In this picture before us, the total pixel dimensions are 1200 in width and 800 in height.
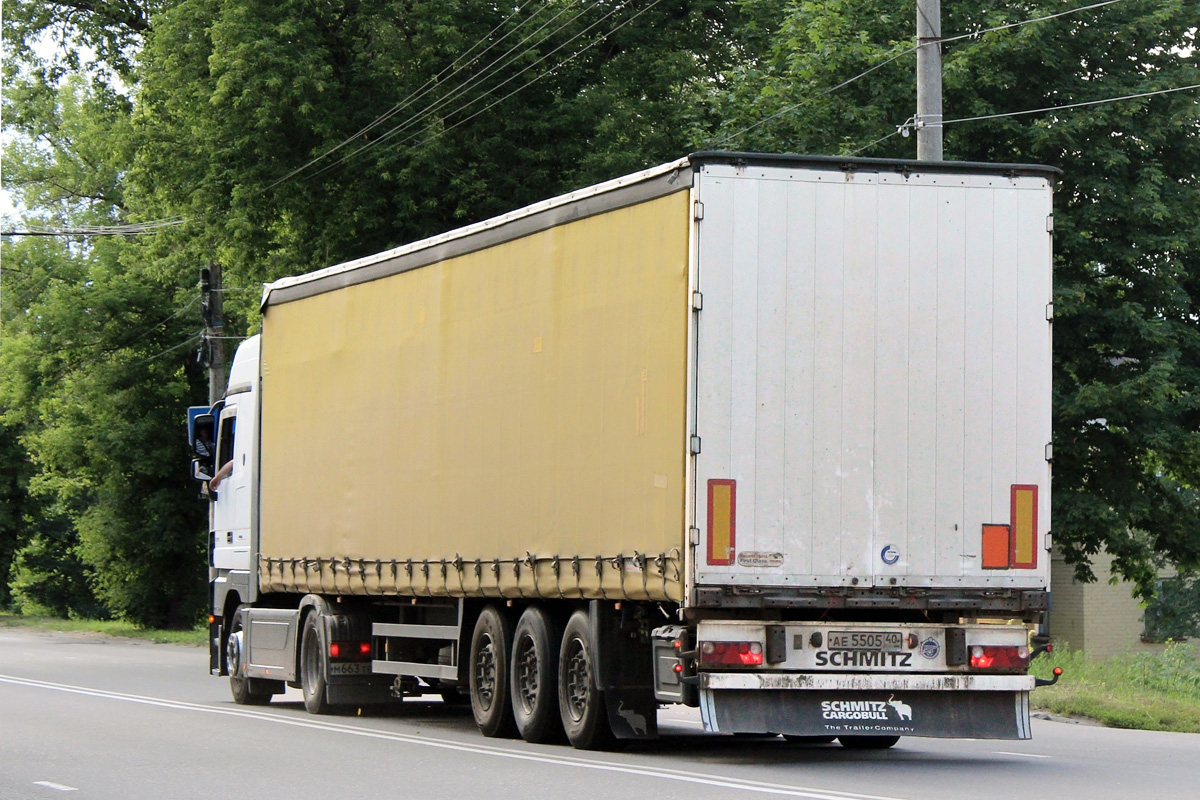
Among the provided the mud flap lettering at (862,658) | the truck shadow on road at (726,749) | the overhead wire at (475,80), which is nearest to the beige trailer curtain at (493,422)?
the mud flap lettering at (862,658)

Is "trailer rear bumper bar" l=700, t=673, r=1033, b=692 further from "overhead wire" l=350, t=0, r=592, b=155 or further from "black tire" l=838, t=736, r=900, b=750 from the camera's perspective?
"overhead wire" l=350, t=0, r=592, b=155

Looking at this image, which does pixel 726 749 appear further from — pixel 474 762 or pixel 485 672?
pixel 474 762

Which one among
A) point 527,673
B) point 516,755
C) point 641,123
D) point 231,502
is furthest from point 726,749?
point 641,123

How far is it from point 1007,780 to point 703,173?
13.4 feet

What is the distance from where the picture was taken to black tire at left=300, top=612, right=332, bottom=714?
1714 centimetres

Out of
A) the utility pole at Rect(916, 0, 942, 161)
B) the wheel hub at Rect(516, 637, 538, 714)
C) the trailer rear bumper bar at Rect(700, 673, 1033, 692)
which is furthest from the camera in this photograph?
the utility pole at Rect(916, 0, 942, 161)

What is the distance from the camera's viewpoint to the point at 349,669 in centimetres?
1705

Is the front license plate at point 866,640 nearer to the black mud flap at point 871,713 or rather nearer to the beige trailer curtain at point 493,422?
the black mud flap at point 871,713

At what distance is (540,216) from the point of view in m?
13.9

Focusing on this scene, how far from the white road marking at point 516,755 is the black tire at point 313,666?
0.97 feet

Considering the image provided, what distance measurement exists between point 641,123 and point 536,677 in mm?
17452

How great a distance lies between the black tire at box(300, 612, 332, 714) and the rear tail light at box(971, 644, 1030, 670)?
274 inches

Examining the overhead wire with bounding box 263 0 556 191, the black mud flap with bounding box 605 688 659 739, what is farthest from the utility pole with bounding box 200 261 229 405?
the black mud flap with bounding box 605 688 659 739

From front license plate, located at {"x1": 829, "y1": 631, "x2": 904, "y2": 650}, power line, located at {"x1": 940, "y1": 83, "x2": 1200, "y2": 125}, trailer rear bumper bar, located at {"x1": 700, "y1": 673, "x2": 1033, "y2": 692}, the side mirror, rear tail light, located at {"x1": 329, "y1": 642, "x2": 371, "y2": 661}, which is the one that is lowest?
rear tail light, located at {"x1": 329, "y1": 642, "x2": 371, "y2": 661}
